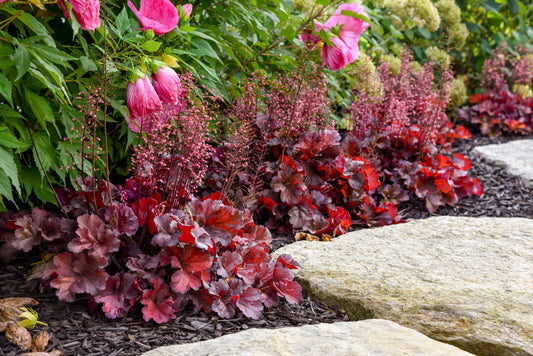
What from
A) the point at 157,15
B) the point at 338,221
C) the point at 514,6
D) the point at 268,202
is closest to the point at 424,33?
the point at 514,6

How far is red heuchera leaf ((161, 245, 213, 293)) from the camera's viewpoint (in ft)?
6.40

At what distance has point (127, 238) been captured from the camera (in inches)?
83.6

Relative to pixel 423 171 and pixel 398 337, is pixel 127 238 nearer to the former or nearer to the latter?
A: pixel 398 337

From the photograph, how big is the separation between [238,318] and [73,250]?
67 cm

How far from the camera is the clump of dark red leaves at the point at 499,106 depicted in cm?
552

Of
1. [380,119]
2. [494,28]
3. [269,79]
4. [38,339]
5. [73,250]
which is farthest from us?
[494,28]

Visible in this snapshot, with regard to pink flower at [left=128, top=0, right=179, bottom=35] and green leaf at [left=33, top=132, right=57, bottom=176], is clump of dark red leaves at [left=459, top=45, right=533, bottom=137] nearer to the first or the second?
pink flower at [left=128, top=0, right=179, bottom=35]

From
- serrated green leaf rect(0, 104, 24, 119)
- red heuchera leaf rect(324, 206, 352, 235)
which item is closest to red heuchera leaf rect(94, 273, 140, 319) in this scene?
serrated green leaf rect(0, 104, 24, 119)

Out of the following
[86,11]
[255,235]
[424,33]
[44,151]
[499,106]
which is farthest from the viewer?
[499,106]

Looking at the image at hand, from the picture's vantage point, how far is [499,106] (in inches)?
224

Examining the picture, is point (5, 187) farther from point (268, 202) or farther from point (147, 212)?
point (268, 202)

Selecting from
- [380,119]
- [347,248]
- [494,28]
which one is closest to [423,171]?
[380,119]

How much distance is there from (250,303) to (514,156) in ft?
11.7

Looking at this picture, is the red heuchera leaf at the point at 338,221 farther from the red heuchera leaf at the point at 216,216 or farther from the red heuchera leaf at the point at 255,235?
the red heuchera leaf at the point at 216,216
